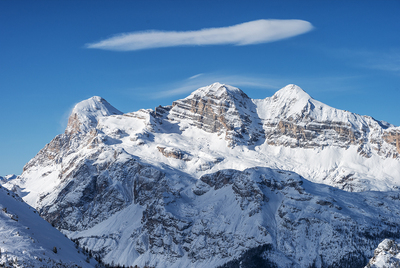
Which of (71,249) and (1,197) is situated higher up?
(1,197)

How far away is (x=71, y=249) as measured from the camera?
6200cm

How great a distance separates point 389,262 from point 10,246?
2013 inches

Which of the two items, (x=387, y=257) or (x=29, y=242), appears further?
(x=387, y=257)

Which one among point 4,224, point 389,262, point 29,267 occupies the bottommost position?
point 29,267

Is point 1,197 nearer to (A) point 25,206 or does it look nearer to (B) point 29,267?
(A) point 25,206

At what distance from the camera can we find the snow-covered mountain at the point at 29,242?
50.3 metres

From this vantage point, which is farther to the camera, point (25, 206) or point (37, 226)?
point (25, 206)

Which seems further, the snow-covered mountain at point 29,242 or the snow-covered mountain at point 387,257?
the snow-covered mountain at point 387,257

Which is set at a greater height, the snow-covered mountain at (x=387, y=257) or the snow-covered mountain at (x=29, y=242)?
the snow-covered mountain at (x=387, y=257)

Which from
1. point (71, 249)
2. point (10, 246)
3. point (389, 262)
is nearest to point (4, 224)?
point (10, 246)

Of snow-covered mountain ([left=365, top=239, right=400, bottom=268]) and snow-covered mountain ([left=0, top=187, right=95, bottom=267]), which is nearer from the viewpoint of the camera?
snow-covered mountain ([left=0, top=187, right=95, bottom=267])

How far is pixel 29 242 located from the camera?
5353cm

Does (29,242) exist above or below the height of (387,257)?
below

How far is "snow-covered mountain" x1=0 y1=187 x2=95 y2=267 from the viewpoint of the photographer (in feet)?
165
